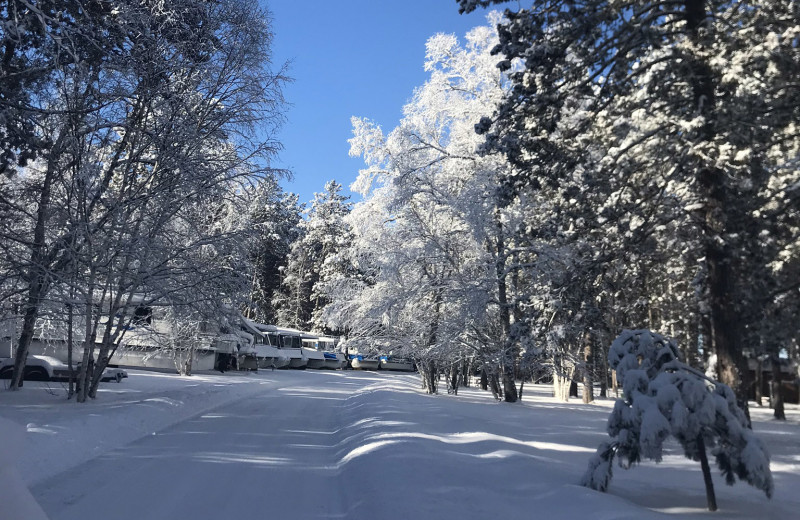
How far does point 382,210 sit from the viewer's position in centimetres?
2614

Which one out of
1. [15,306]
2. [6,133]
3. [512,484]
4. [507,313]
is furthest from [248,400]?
[512,484]

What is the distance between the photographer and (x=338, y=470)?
8.98 meters

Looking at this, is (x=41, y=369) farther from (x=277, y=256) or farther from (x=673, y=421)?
(x=277, y=256)

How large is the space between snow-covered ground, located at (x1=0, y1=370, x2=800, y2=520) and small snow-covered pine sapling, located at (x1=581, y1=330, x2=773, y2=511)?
50 cm

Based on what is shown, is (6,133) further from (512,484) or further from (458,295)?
(458,295)

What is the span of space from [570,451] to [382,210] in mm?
16391

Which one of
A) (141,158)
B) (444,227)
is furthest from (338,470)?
(444,227)

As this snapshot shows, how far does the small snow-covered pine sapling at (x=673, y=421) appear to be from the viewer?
6555 millimetres

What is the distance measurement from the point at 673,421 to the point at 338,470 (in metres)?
4.63

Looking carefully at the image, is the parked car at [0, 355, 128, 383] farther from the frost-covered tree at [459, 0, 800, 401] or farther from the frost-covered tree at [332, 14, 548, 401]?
the frost-covered tree at [459, 0, 800, 401]

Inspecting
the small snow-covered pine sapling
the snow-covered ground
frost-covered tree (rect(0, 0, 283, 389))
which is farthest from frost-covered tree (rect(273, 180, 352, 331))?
the small snow-covered pine sapling

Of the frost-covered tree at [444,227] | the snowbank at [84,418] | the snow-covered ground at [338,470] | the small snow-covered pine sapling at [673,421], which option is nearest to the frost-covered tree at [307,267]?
the frost-covered tree at [444,227]

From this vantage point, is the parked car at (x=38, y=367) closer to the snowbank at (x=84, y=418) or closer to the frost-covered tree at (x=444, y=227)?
the snowbank at (x=84, y=418)

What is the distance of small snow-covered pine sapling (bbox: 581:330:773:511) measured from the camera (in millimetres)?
6555
